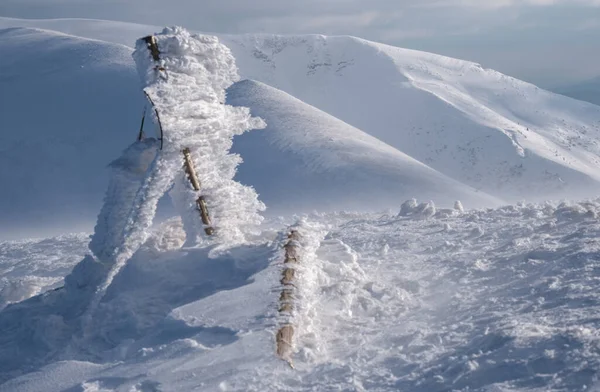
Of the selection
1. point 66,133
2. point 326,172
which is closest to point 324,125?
point 326,172

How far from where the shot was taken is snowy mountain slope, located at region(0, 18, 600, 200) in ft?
104

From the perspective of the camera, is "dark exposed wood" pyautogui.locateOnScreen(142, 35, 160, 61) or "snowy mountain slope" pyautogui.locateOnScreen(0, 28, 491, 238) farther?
"snowy mountain slope" pyautogui.locateOnScreen(0, 28, 491, 238)

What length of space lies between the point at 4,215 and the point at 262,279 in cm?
1457

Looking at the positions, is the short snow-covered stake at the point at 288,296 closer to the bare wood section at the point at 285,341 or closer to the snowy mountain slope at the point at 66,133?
the bare wood section at the point at 285,341

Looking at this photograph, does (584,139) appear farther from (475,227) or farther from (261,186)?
(475,227)

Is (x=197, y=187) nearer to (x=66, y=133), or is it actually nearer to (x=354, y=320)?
(x=354, y=320)

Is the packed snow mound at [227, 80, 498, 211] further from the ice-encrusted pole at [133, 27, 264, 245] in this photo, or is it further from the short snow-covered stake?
the short snow-covered stake

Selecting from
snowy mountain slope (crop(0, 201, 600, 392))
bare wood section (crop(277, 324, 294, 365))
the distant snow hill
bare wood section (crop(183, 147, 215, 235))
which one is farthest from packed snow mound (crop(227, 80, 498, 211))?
bare wood section (crop(277, 324, 294, 365))

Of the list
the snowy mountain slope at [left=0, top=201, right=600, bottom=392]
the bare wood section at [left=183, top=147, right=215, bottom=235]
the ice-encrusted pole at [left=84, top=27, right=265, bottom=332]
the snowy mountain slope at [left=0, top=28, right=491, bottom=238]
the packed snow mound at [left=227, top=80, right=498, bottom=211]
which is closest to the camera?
the snowy mountain slope at [left=0, top=201, right=600, bottom=392]

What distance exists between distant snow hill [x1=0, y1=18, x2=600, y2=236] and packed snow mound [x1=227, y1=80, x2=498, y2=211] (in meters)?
0.06

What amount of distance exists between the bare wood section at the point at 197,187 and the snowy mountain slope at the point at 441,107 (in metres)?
22.5

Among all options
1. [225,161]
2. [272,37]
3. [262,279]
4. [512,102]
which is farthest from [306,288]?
[272,37]

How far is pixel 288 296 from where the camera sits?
5539mm

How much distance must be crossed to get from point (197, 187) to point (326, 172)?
11.9 metres
